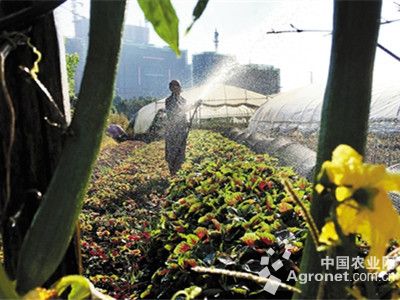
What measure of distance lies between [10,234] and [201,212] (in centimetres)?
184

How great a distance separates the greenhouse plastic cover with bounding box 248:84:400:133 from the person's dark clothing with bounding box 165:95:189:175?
300 cm

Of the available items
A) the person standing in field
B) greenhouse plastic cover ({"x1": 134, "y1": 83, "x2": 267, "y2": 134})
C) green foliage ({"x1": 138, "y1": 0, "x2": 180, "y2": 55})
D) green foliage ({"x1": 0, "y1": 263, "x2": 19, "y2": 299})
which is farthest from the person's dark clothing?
greenhouse plastic cover ({"x1": 134, "y1": 83, "x2": 267, "y2": 134})

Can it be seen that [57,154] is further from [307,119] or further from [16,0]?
[307,119]

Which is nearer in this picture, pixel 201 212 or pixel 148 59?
pixel 201 212

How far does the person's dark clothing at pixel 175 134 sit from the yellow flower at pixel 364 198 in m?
6.94

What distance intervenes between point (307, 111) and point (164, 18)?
11.6 meters

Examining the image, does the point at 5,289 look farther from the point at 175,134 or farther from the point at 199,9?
the point at 175,134

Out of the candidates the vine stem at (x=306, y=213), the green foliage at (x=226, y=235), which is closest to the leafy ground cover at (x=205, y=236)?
the green foliage at (x=226, y=235)

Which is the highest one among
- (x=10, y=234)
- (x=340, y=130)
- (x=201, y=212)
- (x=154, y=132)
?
(x=340, y=130)

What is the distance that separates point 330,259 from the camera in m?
0.37

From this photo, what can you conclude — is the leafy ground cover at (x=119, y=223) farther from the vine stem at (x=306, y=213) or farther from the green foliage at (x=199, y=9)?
the vine stem at (x=306, y=213)

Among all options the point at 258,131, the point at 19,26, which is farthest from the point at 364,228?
the point at 258,131

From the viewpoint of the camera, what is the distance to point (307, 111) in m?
12.0

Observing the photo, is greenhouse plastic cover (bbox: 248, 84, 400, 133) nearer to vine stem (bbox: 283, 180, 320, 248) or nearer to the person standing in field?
the person standing in field
